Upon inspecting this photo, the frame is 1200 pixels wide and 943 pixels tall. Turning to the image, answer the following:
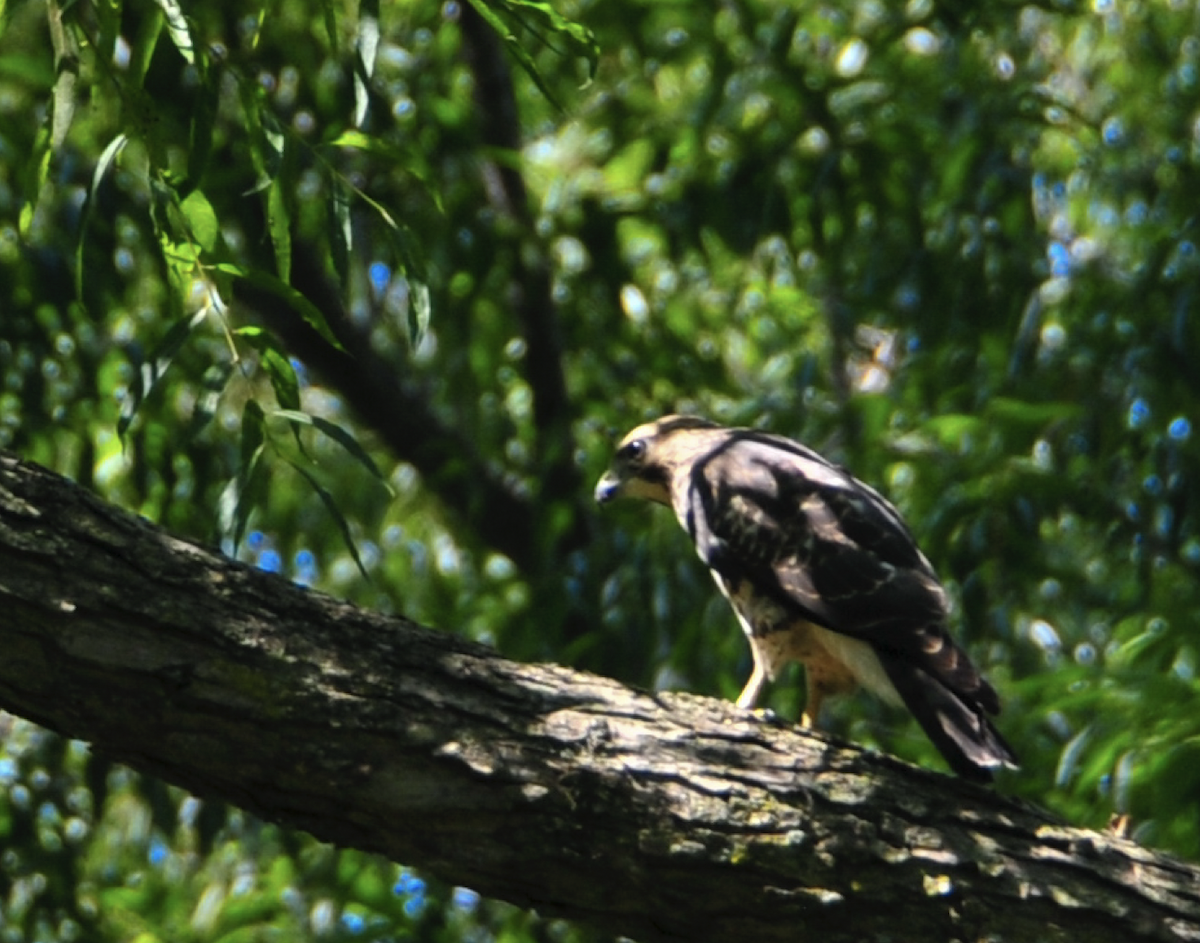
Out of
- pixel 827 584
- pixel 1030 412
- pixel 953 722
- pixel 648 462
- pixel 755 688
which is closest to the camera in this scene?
pixel 953 722

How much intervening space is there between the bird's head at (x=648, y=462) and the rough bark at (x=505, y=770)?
2029 mm

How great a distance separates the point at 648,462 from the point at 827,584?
119 cm

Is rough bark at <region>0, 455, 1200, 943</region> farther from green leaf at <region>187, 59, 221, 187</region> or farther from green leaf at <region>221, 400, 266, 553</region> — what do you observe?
green leaf at <region>187, 59, 221, 187</region>

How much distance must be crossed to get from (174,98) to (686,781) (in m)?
2.88

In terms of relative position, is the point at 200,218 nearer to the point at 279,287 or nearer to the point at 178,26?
the point at 279,287

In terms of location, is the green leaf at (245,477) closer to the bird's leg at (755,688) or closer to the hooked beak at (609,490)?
the bird's leg at (755,688)

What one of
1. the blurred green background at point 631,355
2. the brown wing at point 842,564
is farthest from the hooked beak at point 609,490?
the brown wing at point 842,564

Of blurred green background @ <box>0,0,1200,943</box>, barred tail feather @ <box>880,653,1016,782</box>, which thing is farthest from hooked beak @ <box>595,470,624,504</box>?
barred tail feather @ <box>880,653,1016,782</box>

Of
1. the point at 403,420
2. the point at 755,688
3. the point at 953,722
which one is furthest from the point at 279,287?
the point at 403,420

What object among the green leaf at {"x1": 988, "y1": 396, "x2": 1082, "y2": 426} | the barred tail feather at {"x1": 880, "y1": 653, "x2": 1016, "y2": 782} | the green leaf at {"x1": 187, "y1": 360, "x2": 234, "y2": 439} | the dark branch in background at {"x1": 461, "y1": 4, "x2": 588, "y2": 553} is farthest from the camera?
the dark branch in background at {"x1": 461, "y1": 4, "x2": 588, "y2": 553}

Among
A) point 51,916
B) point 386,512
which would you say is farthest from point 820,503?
point 386,512

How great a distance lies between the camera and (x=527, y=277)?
630cm

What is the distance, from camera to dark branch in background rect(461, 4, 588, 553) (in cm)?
624

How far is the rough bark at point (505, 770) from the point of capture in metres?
2.62
